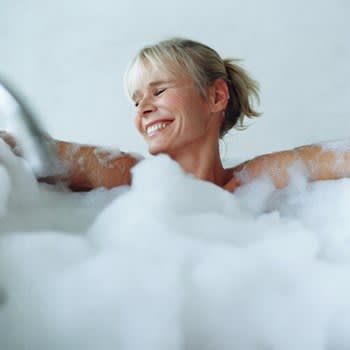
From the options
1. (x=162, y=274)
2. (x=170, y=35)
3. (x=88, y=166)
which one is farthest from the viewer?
(x=170, y=35)

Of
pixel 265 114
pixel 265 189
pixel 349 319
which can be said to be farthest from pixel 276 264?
pixel 265 114

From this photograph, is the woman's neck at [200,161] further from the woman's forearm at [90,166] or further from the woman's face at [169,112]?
the woman's forearm at [90,166]

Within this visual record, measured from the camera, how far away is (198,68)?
1382mm

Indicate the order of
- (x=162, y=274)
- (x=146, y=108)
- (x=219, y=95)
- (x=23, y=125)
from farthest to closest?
(x=219, y=95) < (x=146, y=108) < (x=23, y=125) < (x=162, y=274)

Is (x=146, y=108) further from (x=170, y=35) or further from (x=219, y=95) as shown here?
(x=170, y=35)

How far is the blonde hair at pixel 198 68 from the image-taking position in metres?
1.36

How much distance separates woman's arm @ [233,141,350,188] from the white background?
0.60 meters

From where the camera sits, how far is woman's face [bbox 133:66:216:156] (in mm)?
1297

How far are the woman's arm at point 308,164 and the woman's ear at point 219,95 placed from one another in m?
0.19

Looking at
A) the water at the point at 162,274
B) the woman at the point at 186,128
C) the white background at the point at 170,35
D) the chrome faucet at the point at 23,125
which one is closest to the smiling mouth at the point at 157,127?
the woman at the point at 186,128

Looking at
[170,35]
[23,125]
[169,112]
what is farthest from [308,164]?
[170,35]

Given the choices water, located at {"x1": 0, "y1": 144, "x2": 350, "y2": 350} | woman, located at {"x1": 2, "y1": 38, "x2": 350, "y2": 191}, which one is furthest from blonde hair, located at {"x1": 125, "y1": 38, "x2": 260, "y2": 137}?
water, located at {"x1": 0, "y1": 144, "x2": 350, "y2": 350}

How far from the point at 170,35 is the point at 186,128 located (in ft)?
2.68

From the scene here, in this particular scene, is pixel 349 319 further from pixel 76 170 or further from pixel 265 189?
pixel 76 170
